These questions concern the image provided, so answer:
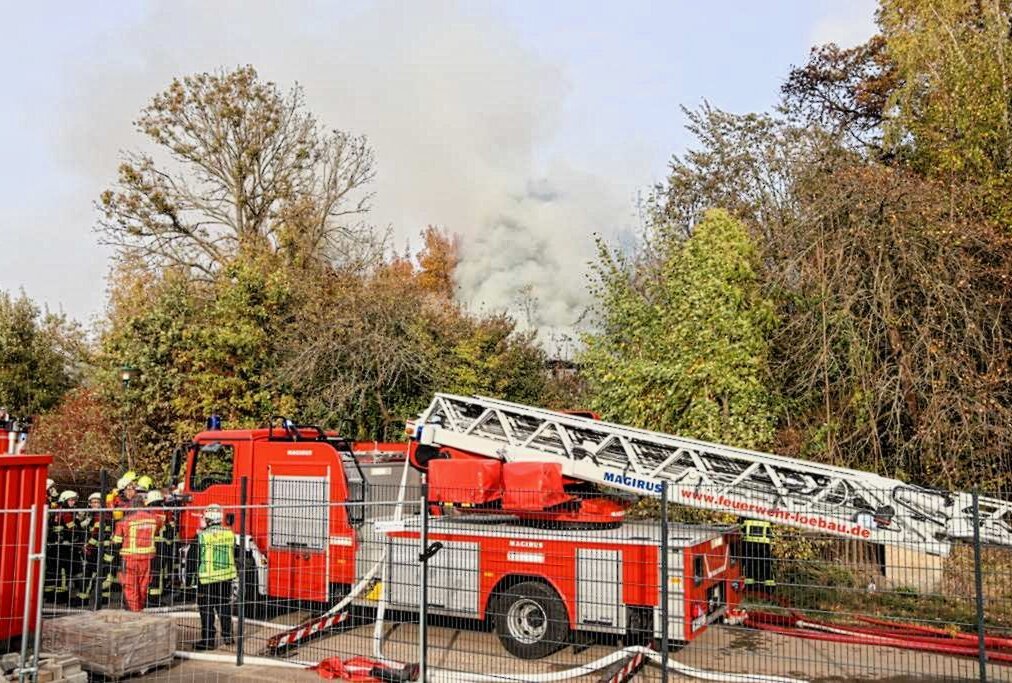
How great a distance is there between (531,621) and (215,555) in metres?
3.25

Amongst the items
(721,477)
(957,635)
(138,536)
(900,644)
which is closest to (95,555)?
(138,536)

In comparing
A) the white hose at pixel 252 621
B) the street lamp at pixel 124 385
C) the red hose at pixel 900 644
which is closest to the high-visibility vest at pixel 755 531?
the red hose at pixel 900 644

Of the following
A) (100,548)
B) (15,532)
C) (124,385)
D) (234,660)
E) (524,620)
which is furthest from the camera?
(124,385)

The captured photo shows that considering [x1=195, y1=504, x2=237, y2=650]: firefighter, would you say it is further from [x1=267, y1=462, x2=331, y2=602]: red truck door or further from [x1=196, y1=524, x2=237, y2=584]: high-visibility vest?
[x1=267, y1=462, x2=331, y2=602]: red truck door

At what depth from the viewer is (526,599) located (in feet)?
26.8

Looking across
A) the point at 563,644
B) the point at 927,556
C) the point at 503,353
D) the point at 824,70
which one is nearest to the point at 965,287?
the point at 927,556

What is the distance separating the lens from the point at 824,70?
24.7 m

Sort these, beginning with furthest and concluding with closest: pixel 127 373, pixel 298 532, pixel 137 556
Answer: pixel 127 373 < pixel 298 532 < pixel 137 556

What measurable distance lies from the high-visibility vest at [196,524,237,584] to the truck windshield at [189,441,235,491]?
2.03 meters

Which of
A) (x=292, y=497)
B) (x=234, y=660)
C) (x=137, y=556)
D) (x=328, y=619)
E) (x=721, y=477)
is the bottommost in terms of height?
(x=234, y=660)

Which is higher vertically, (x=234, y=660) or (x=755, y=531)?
(x=755, y=531)

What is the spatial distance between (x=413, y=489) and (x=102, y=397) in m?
11.9

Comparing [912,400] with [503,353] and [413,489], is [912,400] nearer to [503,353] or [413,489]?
[413,489]

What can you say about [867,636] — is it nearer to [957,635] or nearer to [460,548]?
[957,635]
